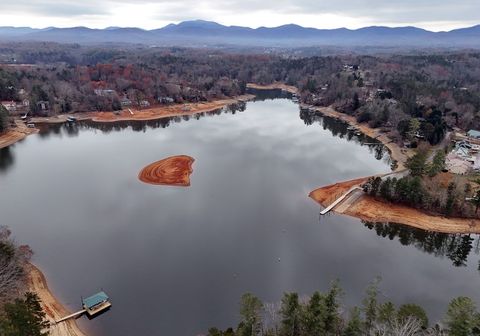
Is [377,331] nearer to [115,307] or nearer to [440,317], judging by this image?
[440,317]

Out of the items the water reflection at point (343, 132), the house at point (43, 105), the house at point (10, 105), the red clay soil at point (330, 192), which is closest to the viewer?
the red clay soil at point (330, 192)

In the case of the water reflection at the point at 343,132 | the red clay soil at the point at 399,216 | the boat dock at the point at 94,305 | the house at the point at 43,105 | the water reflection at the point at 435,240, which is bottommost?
the water reflection at the point at 343,132

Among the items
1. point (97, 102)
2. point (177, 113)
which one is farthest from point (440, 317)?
point (97, 102)

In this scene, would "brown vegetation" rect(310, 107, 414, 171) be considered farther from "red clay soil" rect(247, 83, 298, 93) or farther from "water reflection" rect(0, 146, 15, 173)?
"water reflection" rect(0, 146, 15, 173)

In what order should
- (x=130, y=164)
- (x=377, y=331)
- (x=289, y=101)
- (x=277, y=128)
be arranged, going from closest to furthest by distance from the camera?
(x=377, y=331), (x=130, y=164), (x=277, y=128), (x=289, y=101)

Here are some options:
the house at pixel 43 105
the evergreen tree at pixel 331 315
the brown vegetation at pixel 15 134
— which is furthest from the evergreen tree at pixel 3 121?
the evergreen tree at pixel 331 315

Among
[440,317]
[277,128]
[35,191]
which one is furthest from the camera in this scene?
[277,128]

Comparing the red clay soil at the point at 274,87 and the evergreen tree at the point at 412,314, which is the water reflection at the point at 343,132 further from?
the evergreen tree at the point at 412,314

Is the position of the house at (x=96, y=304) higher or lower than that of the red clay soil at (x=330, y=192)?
higher

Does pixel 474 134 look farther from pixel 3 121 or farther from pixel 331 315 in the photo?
pixel 3 121
